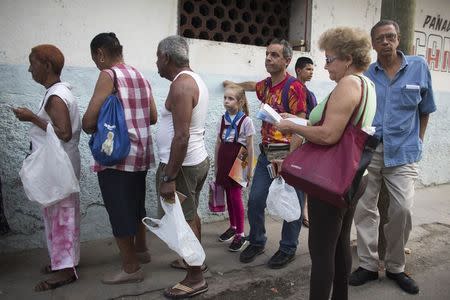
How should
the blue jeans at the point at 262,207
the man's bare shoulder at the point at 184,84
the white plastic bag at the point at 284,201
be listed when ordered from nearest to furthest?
the man's bare shoulder at the point at 184,84, the white plastic bag at the point at 284,201, the blue jeans at the point at 262,207

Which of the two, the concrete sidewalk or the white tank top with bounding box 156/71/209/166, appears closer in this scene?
the white tank top with bounding box 156/71/209/166

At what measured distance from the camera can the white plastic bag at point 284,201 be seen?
286cm

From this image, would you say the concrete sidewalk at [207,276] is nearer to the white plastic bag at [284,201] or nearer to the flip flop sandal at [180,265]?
the flip flop sandal at [180,265]

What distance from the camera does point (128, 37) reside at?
12.3 feet

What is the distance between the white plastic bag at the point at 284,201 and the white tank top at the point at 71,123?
1.47 meters

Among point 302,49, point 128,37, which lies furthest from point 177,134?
point 302,49

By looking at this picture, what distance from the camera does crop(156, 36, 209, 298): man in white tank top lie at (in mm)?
2533

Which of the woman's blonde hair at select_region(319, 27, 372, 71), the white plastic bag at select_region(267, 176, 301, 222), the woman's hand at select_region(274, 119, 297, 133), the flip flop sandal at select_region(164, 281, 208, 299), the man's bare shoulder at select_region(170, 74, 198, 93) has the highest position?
the woman's blonde hair at select_region(319, 27, 372, 71)

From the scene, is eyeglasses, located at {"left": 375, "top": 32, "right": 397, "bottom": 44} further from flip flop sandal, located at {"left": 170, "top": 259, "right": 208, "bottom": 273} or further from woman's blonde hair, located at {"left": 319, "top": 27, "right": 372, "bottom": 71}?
flip flop sandal, located at {"left": 170, "top": 259, "right": 208, "bottom": 273}

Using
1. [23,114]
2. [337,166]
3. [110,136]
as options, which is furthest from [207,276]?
[23,114]

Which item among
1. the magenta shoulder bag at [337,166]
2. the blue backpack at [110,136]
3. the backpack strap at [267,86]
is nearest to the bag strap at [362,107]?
the magenta shoulder bag at [337,166]

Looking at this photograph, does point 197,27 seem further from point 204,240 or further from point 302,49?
point 204,240

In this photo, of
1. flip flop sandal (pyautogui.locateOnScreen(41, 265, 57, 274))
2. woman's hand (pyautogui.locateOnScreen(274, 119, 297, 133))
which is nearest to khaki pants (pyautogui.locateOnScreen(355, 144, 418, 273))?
woman's hand (pyautogui.locateOnScreen(274, 119, 297, 133))

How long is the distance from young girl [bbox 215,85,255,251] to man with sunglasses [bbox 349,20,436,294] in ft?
3.63
